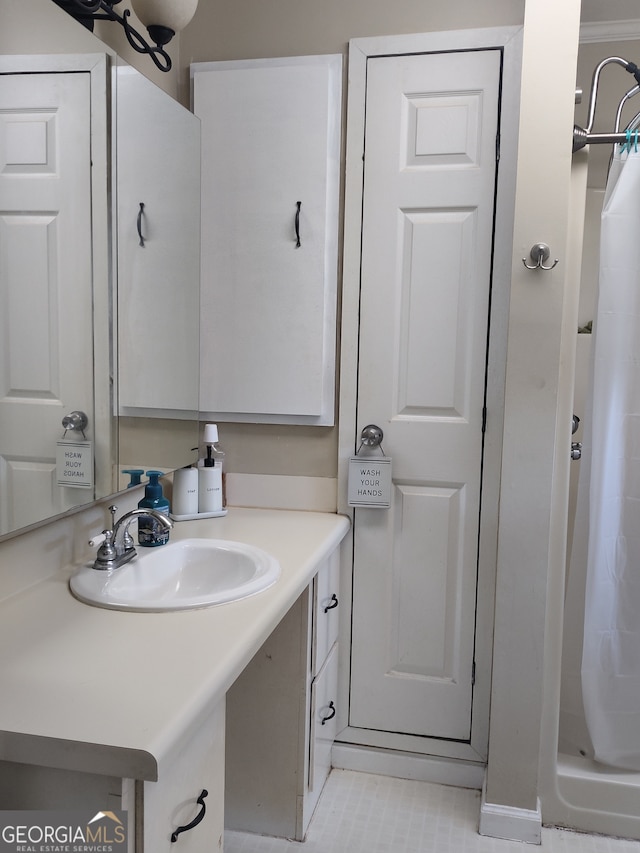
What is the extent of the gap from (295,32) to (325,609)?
5.24ft

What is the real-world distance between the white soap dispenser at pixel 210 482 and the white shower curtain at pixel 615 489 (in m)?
0.99

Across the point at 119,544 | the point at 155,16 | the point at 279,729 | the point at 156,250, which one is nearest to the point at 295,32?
the point at 155,16

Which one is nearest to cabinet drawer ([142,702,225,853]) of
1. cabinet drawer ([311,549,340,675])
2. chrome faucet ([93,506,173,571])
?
chrome faucet ([93,506,173,571])

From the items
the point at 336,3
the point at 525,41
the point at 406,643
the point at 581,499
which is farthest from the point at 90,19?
the point at 406,643

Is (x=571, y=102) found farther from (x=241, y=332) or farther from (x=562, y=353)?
(x=241, y=332)

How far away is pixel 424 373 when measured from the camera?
202 centimetres

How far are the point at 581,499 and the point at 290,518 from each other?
31.2 inches

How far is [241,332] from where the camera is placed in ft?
6.83

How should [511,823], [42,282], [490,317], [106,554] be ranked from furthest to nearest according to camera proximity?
[490,317] → [511,823] → [106,554] → [42,282]

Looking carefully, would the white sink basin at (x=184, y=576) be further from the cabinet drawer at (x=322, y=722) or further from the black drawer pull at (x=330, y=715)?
the black drawer pull at (x=330, y=715)

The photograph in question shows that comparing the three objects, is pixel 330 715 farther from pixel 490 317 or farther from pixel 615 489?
pixel 490 317

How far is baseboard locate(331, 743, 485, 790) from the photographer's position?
208cm

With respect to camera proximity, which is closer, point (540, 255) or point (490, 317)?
point (540, 255)

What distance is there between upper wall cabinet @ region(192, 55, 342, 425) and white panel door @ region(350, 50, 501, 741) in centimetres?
12
